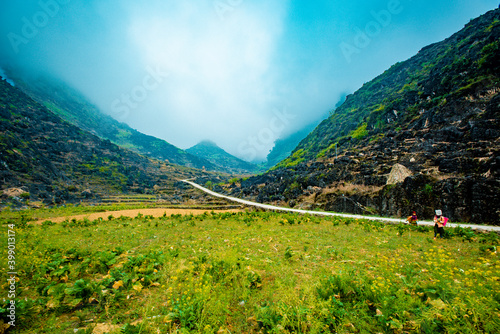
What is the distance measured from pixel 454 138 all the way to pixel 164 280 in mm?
47974

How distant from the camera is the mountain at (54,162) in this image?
207 feet

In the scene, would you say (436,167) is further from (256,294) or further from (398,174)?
(256,294)

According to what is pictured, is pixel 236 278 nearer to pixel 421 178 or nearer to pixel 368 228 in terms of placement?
pixel 368 228

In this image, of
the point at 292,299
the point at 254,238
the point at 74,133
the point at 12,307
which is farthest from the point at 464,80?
the point at 74,133

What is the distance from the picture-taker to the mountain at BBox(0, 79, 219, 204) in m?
63.0

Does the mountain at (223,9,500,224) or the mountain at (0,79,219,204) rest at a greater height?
the mountain at (223,9,500,224)

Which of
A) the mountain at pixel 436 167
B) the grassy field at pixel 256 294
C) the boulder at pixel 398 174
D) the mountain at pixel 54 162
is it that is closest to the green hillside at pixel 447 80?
the mountain at pixel 436 167

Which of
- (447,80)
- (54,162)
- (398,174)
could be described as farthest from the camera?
(54,162)

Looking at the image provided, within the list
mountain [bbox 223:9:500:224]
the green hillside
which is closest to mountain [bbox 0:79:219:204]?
mountain [bbox 223:9:500:224]

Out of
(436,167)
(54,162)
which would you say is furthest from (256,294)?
(54,162)

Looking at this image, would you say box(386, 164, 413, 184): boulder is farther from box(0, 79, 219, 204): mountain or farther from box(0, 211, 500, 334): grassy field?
box(0, 79, 219, 204): mountain

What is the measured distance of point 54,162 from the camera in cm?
10088

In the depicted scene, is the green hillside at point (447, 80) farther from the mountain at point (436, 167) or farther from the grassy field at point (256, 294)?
the grassy field at point (256, 294)

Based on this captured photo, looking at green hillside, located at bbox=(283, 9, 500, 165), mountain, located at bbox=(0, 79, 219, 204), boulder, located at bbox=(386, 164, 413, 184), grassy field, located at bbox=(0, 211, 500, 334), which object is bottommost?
mountain, located at bbox=(0, 79, 219, 204)
